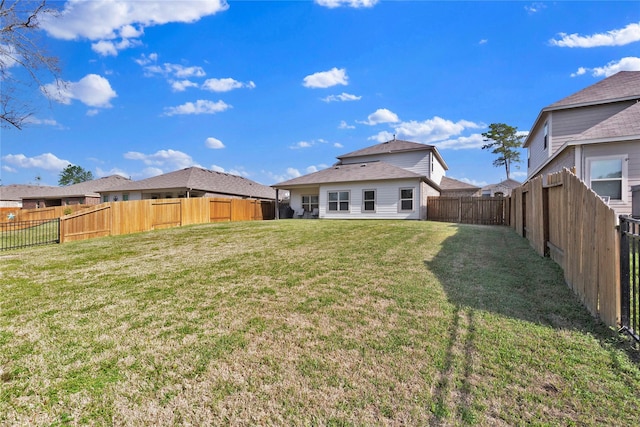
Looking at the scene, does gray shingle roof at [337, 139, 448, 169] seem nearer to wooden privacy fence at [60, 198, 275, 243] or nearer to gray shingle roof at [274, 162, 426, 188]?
gray shingle roof at [274, 162, 426, 188]

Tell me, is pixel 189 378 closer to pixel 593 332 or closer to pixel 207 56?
pixel 593 332

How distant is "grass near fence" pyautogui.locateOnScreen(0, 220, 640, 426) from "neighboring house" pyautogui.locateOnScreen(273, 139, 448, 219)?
13087 millimetres

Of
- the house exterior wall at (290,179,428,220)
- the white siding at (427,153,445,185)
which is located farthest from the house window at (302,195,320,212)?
the white siding at (427,153,445,185)

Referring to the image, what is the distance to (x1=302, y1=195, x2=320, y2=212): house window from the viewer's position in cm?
2211

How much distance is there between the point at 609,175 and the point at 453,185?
1829 centimetres

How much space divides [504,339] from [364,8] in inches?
Answer: 480

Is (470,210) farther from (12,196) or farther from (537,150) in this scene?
(12,196)

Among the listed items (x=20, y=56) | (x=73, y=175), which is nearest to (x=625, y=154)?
(x=20, y=56)

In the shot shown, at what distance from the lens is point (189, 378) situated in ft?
7.92

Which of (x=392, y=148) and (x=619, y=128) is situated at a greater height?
(x=392, y=148)

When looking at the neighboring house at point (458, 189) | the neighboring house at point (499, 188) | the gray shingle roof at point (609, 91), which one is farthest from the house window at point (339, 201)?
the neighboring house at point (499, 188)

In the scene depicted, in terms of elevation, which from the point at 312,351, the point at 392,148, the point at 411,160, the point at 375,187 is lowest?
the point at 312,351

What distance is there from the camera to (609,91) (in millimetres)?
12758

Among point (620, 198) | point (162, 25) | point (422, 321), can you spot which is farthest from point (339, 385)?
point (162, 25)
